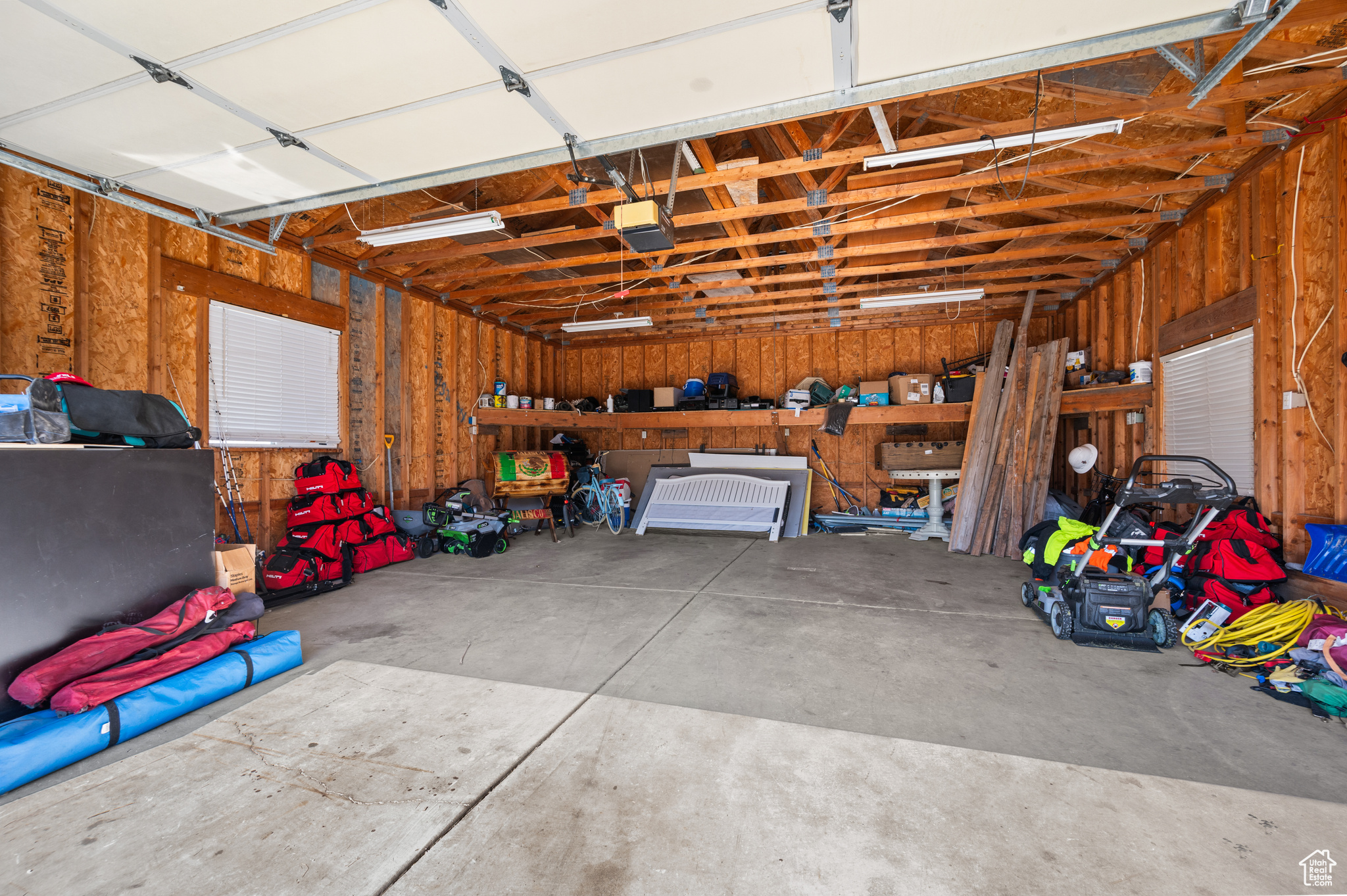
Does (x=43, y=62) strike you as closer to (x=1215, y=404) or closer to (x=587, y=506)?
(x=587, y=506)

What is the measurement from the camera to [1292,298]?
347 cm

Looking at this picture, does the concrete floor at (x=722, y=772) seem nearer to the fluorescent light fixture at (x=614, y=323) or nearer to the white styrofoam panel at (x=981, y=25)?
the white styrofoam panel at (x=981, y=25)

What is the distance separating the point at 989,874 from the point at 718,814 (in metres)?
0.75

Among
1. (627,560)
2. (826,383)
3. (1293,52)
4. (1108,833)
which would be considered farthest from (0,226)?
(826,383)

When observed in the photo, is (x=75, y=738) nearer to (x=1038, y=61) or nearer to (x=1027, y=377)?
(x=1038, y=61)

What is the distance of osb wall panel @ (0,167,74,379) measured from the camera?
3.36 meters

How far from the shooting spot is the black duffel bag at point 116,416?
8.70 feet

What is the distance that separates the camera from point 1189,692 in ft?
8.34

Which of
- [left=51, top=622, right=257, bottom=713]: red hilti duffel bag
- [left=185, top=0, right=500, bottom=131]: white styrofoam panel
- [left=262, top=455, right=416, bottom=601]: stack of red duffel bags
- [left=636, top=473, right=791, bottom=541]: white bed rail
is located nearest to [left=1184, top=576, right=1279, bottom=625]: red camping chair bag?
[left=636, top=473, right=791, bottom=541]: white bed rail

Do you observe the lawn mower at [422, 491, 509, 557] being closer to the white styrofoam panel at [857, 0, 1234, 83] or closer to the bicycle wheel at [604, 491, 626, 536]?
the bicycle wheel at [604, 491, 626, 536]

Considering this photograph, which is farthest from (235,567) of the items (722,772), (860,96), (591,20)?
(860,96)

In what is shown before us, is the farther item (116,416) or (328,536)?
(328,536)

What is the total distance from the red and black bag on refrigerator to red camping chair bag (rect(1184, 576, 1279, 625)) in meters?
6.69

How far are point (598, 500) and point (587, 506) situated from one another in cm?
26
